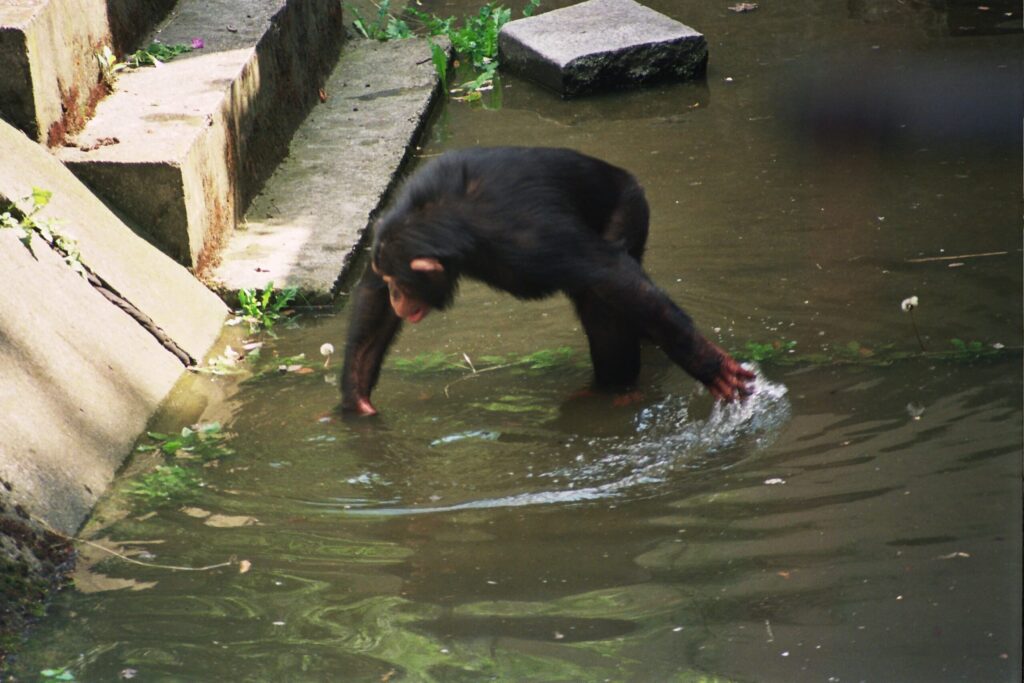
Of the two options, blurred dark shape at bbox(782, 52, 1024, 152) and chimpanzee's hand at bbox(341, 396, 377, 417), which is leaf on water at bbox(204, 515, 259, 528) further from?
blurred dark shape at bbox(782, 52, 1024, 152)

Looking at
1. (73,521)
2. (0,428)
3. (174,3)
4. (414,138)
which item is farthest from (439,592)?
(174,3)

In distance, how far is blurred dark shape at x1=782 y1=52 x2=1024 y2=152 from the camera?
8508mm

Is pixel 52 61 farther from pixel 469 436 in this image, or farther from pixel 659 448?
pixel 659 448

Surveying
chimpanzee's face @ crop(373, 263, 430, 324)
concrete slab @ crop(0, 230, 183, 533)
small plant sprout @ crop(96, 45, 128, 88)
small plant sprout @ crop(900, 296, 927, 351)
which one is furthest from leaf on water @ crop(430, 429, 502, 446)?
small plant sprout @ crop(96, 45, 128, 88)

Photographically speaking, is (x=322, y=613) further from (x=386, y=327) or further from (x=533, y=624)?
(x=386, y=327)

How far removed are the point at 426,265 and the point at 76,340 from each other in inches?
68.6

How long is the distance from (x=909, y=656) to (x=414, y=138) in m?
6.36

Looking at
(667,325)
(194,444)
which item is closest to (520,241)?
(667,325)

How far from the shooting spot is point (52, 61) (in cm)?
674

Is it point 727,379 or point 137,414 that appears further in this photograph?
point 137,414

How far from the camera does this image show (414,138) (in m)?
9.20

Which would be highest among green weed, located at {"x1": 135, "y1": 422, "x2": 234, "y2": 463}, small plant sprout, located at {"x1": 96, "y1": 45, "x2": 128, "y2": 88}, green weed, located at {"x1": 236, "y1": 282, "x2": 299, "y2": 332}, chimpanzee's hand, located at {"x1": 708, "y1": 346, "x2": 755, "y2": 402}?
small plant sprout, located at {"x1": 96, "y1": 45, "x2": 128, "y2": 88}

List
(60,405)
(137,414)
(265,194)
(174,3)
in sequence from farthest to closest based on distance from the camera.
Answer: (174,3), (265,194), (137,414), (60,405)

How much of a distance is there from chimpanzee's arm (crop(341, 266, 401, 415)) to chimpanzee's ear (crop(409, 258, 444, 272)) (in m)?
0.59
